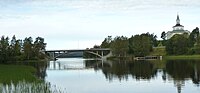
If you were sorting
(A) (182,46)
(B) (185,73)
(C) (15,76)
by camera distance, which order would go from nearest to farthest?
(C) (15,76), (B) (185,73), (A) (182,46)

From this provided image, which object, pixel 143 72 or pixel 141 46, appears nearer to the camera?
pixel 143 72

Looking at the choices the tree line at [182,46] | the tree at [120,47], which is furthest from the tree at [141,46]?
the tree line at [182,46]

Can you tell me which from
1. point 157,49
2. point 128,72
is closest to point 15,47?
point 157,49

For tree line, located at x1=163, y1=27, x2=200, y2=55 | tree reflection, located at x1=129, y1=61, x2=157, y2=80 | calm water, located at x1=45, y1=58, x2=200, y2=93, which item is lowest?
calm water, located at x1=45, y1=58, x2=200, y2=93

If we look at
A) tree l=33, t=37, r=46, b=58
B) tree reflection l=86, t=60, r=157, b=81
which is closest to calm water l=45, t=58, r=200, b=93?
tree reflection l=86, t=60, r=157, b=81

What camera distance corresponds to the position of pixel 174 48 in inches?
6373

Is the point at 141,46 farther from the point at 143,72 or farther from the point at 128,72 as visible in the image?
the point at 143,72

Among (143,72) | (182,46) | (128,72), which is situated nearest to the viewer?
(143,72)

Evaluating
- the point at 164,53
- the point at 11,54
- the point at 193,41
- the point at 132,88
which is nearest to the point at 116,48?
the point at 164,53

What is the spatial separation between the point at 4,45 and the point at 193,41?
76.7 meters

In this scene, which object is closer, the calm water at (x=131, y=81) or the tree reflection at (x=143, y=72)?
the calm water at (x=131, y=81)

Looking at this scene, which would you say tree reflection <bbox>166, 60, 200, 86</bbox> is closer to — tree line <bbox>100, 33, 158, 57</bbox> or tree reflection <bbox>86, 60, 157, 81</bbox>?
tree reflection <bbox>86, 60, 157, 81</bbox>

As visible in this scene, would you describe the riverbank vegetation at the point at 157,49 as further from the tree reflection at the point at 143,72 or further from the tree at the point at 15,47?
the tree reflection at the point at 143,72

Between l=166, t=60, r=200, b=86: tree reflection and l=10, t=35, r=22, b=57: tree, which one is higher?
l=10, t=35, r=22, b=57: tree
